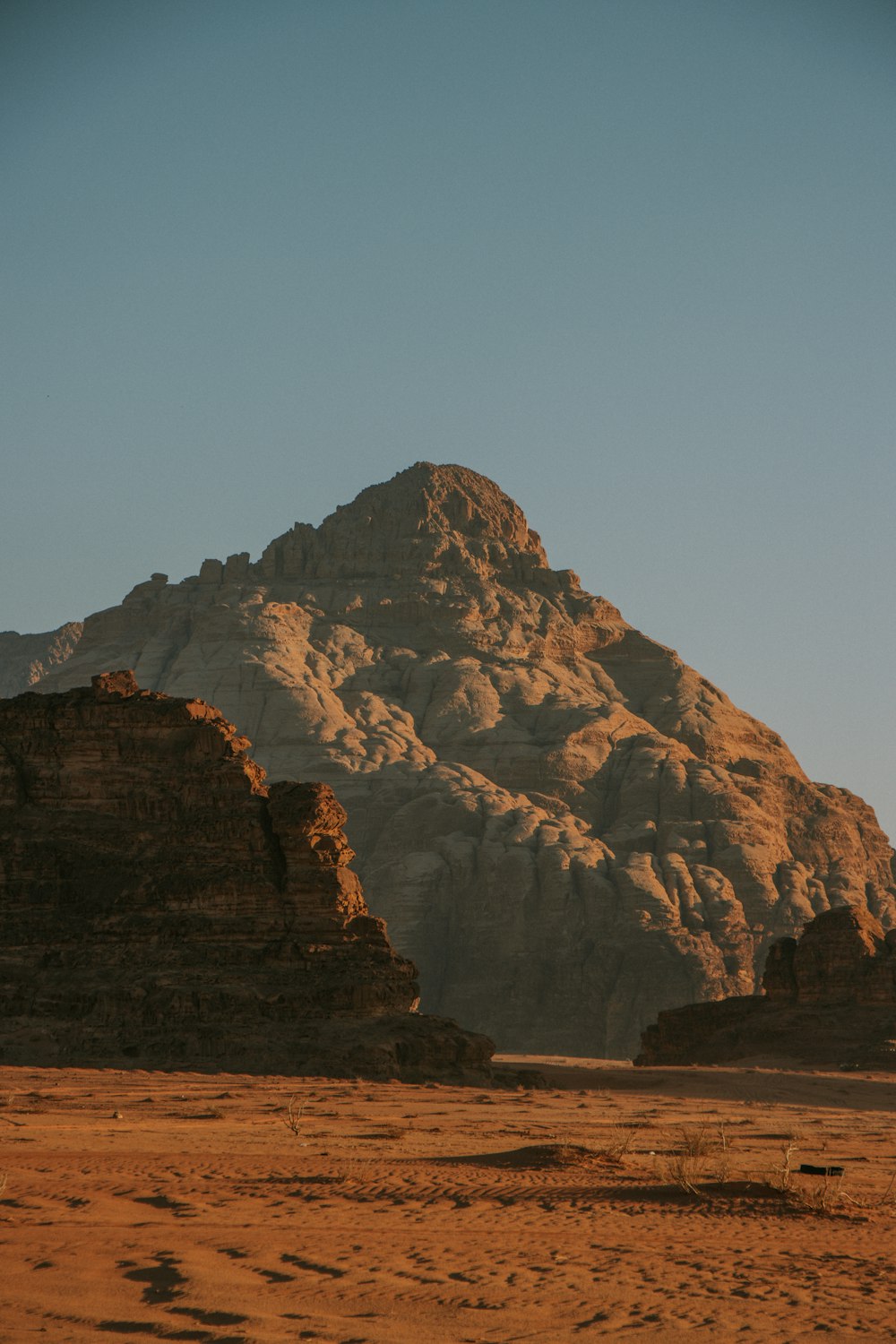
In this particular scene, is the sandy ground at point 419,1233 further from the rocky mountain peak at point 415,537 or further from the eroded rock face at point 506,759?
the rocky mountain peak at point 415,537

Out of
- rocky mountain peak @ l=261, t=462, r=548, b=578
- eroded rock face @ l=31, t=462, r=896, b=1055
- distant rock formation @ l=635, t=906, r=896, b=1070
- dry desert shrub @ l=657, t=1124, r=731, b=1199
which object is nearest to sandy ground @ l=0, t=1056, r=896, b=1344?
dry desert shrub @ l=657, t=1124, r=731, b=1199

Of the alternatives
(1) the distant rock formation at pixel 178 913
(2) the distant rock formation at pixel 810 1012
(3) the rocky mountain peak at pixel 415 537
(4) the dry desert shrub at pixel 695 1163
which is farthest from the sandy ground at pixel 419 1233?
(3) the rocky mountain peak at pixel 415 537

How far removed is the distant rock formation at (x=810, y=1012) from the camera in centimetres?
6206

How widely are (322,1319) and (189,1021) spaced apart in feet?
108

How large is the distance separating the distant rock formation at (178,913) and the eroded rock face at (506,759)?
58109 mm

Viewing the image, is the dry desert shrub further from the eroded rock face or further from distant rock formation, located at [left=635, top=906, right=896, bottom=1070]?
the eroded rock face

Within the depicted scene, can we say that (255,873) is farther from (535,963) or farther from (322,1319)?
(535,963)

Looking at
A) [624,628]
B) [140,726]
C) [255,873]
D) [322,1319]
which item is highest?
[624,628]

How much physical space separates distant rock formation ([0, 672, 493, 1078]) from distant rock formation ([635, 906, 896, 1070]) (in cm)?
1933

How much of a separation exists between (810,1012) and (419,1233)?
5092 centimetres

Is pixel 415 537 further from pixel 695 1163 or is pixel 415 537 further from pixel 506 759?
pixel 695 1163

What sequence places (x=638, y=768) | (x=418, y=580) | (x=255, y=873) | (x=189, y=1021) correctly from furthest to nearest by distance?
(x=418, y=580)
(x=638, y=768)
(x=255, y=873)
(x=189, y=1021)

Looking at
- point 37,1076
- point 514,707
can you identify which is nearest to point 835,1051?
point 37,1076

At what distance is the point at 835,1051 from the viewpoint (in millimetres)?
60688
